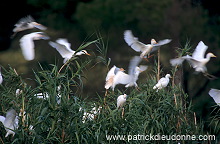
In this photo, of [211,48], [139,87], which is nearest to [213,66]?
[211,48]

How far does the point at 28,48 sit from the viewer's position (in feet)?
10.6

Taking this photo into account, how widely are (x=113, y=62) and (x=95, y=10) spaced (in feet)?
2.71

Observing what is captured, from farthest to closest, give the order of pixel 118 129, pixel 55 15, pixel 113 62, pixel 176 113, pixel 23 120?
pixel 55 15
pixel 113 62
pixel 176 113
pixel 118 129
pixel 23 120

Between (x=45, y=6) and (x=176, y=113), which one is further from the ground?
(x=176, y=113)

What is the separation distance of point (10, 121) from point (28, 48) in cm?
73

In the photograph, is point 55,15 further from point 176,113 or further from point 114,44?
point 176,113

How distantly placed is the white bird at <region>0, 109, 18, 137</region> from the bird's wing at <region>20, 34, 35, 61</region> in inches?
23.3

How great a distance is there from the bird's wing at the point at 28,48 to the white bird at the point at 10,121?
1.94ft

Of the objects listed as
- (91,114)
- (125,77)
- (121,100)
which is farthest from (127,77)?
(91,114)

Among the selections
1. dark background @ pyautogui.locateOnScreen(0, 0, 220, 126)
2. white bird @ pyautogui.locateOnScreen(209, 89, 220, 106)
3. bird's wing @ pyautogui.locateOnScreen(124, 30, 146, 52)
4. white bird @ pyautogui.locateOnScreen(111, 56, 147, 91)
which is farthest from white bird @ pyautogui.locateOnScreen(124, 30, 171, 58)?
dark background @ pyautogui.locateOnScreen(0, 0, 220, 126)

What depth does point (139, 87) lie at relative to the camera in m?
3.46

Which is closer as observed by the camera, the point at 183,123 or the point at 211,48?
the point at 183,123

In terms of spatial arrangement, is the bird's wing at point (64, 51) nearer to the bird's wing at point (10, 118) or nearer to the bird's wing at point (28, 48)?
the bird's wing at point (28, 48)

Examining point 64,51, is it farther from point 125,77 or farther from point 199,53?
point 199,53
